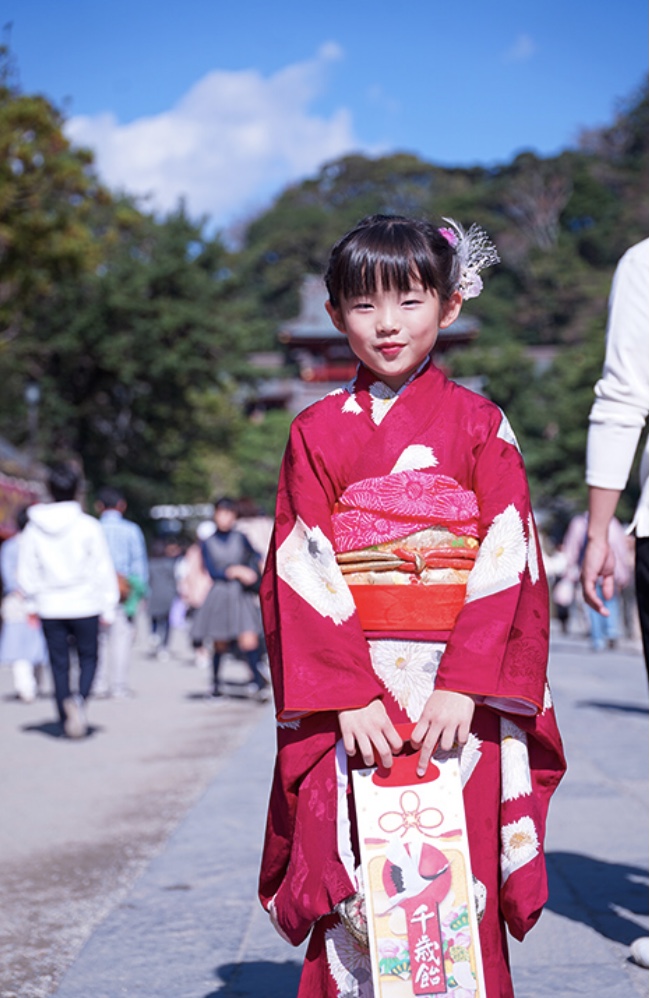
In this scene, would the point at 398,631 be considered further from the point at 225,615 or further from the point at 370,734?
the point at 225,615

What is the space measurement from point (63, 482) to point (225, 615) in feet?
7.65

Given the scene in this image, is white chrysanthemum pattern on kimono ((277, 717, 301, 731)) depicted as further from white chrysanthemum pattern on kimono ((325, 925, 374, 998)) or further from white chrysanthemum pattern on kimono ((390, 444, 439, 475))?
white chrysanthemum pattern on kimono ((390, 444, 439, 475))

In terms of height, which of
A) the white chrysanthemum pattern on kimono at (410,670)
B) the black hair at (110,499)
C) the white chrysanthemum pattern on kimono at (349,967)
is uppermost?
the black hair at (110,499)

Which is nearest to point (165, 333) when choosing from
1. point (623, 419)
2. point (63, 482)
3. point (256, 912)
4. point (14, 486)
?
point (14, 486)

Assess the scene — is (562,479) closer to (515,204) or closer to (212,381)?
(212,381)

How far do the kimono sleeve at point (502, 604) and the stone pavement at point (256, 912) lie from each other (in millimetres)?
1111

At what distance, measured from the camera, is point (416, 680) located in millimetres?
2312

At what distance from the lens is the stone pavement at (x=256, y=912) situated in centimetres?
315

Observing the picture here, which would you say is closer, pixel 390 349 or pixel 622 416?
pixel 390 349

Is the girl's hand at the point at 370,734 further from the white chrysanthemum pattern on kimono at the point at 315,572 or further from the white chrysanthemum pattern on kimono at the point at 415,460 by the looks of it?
the white chrysanthemum pattern on kimono at the point at 415,460

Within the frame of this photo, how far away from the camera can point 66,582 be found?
7766 millimetres

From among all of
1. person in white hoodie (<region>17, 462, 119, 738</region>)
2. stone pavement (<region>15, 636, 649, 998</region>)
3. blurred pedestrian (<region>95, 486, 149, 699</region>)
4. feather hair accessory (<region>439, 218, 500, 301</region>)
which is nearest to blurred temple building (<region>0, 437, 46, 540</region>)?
blurred pedestrian (<region>95, 486, 149, 699</region>)

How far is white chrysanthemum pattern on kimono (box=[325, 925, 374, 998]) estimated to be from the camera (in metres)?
2.29

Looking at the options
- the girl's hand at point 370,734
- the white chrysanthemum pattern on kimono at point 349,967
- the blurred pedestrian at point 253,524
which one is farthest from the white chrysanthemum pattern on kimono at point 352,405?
the blurred pedestrian at point 253,524
